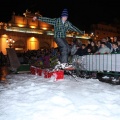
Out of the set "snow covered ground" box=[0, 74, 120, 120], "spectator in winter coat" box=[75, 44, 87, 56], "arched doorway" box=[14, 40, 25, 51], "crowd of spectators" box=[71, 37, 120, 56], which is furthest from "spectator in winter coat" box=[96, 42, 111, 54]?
"arched doorway" box=[14, 40, 25, 51]

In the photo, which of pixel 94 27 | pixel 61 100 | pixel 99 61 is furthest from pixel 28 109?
pixel 94 27

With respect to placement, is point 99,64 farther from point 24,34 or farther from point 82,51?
point 24,34

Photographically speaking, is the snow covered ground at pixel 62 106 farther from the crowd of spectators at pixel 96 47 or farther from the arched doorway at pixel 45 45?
the arched doorway at pixel 45 45

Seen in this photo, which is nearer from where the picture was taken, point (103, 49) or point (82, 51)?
point (103, 49)

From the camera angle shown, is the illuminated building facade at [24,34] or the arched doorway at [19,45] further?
the arched doorway at [19,45]

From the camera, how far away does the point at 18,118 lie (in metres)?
3.12

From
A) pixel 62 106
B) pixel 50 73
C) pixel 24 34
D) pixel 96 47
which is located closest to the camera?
pixel 62 106

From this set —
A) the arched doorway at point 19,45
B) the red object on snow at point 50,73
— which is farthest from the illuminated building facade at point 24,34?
the red object on snow at point 50,73

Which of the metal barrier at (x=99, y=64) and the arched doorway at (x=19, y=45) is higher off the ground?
the arched doorway at (x=19, y=45)

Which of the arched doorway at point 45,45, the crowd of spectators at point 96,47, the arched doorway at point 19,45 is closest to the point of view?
the crowd of spectators at point 96,47

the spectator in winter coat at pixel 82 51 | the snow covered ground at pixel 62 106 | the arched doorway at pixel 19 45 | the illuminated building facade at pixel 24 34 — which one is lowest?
the snow covered ground at pixel 62 106

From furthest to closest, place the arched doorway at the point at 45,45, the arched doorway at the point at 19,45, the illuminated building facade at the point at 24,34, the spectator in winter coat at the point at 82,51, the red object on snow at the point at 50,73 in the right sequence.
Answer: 1. the arched doorway at the point at 45,45
2. the arched doorway at the point at 19,45
3. the illuminated building facade at the point at 24,34
4. the spectator in winter coat at the point at 82,51
5. the red object on snow at the point at 50,73

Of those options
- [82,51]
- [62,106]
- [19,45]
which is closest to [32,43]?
[19,45]

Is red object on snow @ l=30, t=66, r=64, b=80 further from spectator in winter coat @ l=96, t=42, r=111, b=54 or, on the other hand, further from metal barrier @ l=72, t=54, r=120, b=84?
spectator in winter coat @ l=96, t=42, r=111, b=54
